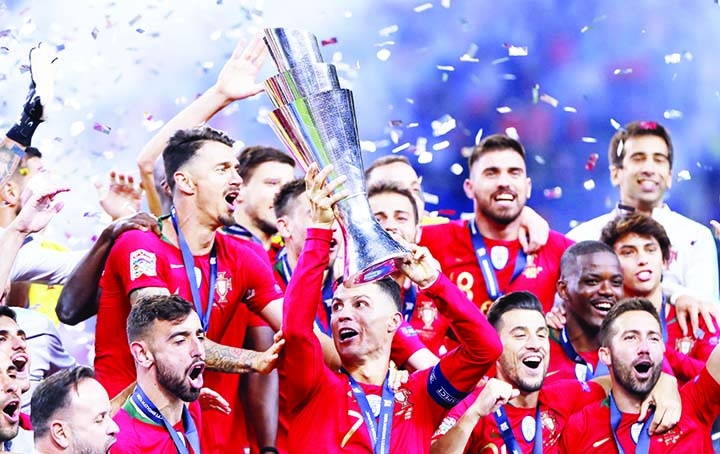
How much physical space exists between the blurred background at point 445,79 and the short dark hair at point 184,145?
2550 millimetres

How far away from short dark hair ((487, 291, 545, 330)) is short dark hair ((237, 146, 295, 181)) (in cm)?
133

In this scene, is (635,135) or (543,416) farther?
(635,135)

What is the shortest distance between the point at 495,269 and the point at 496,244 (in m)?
0.12

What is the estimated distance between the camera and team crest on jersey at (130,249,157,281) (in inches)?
168

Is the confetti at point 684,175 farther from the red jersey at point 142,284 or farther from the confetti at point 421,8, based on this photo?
the red jersey at point 142,284

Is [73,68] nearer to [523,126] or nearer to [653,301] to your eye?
[523,126]

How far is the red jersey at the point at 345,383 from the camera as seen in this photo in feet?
13.4

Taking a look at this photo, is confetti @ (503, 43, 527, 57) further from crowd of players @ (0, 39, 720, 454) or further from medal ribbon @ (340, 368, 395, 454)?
medal ribbon @ (340, 368, 395, 454)

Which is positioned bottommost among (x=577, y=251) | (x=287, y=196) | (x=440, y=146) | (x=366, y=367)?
(x=366, y=367)

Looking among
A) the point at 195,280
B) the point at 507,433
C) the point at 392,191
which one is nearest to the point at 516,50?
the point at 392,191

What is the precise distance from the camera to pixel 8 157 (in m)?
4.60

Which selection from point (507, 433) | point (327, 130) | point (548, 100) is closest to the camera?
point (327, 130)

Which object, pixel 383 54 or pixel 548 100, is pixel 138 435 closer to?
pixel 383 54

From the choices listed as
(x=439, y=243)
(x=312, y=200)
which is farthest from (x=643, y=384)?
(x=312, y=200)
